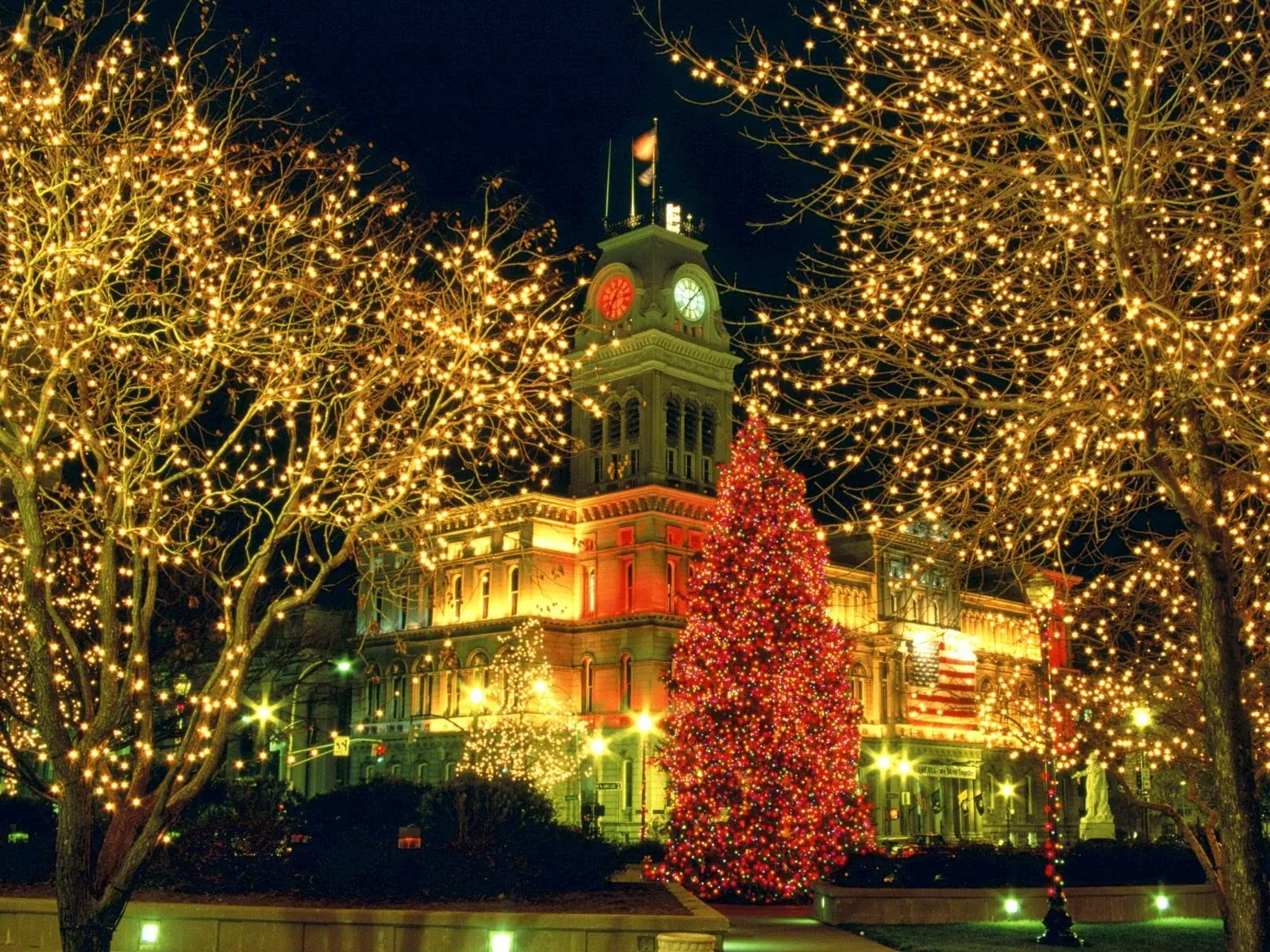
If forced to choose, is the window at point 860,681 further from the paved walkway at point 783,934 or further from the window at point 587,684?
the paved walkway at point 783,934

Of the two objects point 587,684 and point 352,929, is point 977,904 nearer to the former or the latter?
point 352,929

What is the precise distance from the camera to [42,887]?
21.8 m

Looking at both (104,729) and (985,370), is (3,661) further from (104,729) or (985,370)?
(985,370)

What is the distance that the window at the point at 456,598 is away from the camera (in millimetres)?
72500

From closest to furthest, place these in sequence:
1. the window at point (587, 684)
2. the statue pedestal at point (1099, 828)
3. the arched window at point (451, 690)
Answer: the statue pedestal at point (1099, 828), the window at point (587, 684), the arched window at point (451, 690)

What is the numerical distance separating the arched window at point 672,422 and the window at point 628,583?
278 inches

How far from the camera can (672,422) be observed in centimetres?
7325

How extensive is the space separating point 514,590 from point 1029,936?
4882 cm

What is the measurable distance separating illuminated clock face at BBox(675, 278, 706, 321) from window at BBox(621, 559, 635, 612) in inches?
535

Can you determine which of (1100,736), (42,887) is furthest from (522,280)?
(1100,736)

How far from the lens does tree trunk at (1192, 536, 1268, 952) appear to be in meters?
11.8

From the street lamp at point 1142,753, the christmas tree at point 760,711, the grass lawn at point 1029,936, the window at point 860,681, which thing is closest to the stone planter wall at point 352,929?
the grass lawn at point 1029,936

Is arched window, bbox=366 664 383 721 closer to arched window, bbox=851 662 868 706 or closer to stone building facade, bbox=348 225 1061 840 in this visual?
stone building facade, bbox=348 225 1061 840

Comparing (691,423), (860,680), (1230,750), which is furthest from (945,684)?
(1230,750)
